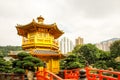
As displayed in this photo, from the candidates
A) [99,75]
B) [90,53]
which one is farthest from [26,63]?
[90,53]

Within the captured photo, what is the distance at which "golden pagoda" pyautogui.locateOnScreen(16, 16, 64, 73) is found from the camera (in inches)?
967

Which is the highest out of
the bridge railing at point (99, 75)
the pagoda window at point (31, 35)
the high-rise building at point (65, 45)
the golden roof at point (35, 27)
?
the high-rise building at point (65, 45)

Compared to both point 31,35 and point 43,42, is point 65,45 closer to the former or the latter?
point 31,35

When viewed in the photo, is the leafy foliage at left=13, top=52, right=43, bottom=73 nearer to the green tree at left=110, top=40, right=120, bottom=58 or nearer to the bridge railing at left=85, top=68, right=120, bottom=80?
the bridge railing at left=85, top=68, right=120, bottom=80

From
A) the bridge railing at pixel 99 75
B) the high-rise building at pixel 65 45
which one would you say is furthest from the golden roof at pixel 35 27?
the high-rise building at pixel 65 45

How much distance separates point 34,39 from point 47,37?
66.4 inches

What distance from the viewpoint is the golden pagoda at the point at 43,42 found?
24562mm

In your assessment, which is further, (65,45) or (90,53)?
(65,45)

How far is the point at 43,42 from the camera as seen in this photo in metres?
25.4

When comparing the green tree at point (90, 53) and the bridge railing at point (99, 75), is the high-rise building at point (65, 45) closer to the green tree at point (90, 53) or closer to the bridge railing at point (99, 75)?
the green tree at point (90, 53)

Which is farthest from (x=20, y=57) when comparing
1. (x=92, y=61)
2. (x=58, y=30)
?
(x=92, y=61)

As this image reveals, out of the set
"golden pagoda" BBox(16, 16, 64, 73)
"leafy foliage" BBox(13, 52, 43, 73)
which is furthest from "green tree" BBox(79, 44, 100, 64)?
"leafy foliage" BBox(13, 52, 43, 73)

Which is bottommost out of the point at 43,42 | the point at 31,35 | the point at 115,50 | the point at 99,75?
the point at 99,75

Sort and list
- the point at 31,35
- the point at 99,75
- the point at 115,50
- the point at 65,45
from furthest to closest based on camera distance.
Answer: the point at 65,45
the point at 115,50
the point at 31,35
the point at 99,75
